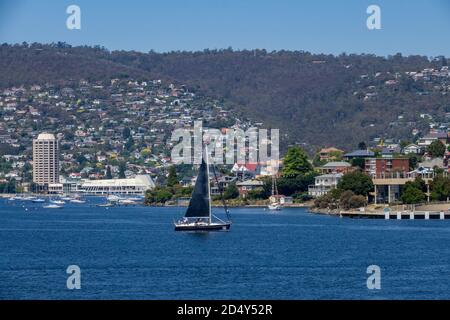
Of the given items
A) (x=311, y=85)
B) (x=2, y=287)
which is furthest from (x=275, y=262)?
(x=311, y=85)

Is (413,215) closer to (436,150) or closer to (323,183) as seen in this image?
(323,183)

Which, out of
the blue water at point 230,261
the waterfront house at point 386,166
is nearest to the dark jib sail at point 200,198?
the blue water at point 230,261

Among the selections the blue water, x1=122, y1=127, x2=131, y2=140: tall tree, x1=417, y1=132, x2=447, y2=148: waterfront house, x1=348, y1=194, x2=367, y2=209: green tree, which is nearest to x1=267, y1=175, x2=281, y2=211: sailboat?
x1=348, y1=194, x2=367, y2=209: green tree

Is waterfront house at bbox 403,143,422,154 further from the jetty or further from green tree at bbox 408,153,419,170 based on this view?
the jetty

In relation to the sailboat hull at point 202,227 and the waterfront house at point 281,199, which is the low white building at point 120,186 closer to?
the waterfront house at point 281,199

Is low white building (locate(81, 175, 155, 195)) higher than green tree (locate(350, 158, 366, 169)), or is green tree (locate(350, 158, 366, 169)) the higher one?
green tree (locate(350, 158, 366, 169))

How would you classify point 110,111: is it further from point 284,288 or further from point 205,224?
point 284,288

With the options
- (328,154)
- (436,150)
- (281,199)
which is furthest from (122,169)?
(281,199)
